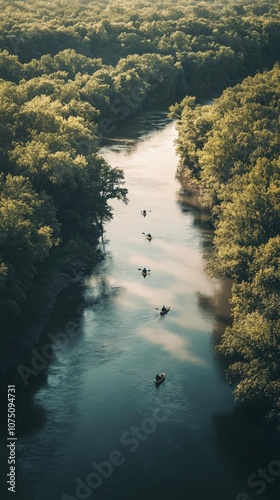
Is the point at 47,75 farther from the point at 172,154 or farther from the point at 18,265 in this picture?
the point at 18,265

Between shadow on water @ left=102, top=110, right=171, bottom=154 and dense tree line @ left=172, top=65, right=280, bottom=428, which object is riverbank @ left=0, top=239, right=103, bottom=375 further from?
shadow on water @ left=102, top=110, right=171, bottom=154

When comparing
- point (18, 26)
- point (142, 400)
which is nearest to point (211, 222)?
point (142, 400)

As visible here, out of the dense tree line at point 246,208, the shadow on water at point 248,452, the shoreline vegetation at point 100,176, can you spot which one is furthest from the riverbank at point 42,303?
the shadow on water at point 248,452

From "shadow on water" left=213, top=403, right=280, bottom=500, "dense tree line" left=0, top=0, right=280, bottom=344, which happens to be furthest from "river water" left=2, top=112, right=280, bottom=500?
"dense tree line" left=0, top=0, right=280, bottom=344

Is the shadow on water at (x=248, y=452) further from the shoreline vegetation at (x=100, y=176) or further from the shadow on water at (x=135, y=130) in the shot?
the shadow on water at (x=135, y=130)

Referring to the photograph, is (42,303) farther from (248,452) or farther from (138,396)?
(248,452)

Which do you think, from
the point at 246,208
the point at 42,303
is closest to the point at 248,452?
the point at 42,303

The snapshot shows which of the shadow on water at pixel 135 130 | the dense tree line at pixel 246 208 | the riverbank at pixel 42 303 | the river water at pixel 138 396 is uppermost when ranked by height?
the dense tree line at pixel 246 208
